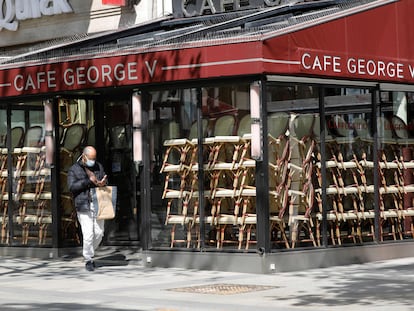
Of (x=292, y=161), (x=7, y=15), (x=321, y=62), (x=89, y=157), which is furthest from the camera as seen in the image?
(x=7, y=15)

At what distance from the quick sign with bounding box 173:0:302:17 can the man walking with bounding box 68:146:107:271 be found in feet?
14.5

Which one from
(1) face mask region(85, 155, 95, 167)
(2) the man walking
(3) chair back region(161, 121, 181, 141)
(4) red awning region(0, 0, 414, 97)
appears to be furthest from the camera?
(3) chair back region(161, 121, 181, 141)

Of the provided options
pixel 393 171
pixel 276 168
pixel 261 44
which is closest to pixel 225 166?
pixel 276 168

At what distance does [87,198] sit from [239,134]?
2472mm

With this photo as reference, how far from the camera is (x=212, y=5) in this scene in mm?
19484

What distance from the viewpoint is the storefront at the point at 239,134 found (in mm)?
15406

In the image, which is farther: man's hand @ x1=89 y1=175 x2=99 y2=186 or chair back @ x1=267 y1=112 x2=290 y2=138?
man's hand @ x1=89 y1=175 x2=99 y2=186

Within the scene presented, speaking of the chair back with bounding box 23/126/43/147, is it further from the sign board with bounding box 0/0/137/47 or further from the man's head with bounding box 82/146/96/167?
the sign board with bounding box 0/0/137/47

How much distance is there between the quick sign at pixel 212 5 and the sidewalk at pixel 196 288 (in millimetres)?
4997

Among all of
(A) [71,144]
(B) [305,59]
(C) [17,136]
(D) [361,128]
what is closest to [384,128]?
(D) [361,128]

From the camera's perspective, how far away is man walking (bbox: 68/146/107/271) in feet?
52.7

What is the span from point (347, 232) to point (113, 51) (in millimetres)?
4527

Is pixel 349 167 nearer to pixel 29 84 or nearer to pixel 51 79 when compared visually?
pixel 51 79

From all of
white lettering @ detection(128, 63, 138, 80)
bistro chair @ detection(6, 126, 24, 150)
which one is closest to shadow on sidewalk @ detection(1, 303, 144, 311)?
white lettering @ detection(128, 63, 138, 80)
